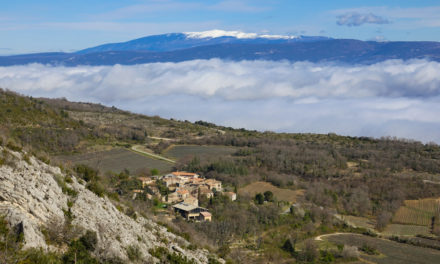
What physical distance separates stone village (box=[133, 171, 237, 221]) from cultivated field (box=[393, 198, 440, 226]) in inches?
657

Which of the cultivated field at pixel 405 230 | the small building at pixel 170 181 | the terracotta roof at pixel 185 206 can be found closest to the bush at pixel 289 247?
the terracotta roof at pixel 185 206

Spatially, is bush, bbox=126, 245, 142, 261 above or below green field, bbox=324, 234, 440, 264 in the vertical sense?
above

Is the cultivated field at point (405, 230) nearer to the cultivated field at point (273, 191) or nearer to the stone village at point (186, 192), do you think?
the cultivated field at point (273, 191)

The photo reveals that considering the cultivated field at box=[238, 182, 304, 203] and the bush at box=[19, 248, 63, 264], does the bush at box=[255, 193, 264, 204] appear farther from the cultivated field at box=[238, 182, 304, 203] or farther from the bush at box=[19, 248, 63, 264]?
the bush at box=[19, 248, 63, 264]

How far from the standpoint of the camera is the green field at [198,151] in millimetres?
63156

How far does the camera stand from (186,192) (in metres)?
40.7

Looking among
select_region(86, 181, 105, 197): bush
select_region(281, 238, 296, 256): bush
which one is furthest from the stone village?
select_region(86, 181, 105, 197): bush

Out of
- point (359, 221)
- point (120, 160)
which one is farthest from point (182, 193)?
point (120, 160)

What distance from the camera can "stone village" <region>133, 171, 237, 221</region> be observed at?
113ft

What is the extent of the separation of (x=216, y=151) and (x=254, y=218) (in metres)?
32.9

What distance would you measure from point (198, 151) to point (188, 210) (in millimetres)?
33241

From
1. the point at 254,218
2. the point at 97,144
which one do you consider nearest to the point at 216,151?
the point at 97,144

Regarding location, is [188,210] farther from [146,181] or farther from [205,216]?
[146,181]

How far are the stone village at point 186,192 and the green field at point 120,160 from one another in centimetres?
671
